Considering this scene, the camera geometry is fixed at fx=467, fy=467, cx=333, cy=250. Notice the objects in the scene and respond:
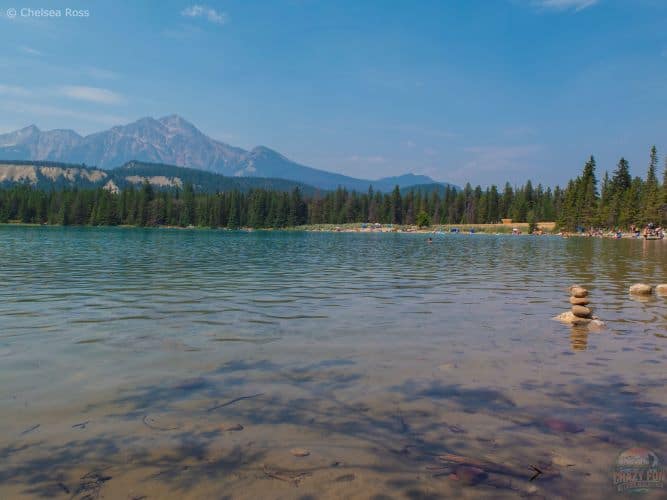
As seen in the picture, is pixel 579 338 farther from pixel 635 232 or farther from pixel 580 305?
pixel 635 232

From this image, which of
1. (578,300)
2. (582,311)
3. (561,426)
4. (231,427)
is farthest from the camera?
(578,300)

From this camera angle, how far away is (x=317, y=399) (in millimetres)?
7742

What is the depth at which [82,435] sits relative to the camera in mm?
6246

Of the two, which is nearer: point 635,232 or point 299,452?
point 299,452

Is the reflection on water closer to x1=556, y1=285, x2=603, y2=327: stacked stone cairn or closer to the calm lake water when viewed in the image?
the calm lake water

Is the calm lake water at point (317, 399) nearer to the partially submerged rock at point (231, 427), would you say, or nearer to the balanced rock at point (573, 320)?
the partially submerged rock at point (231, 427)

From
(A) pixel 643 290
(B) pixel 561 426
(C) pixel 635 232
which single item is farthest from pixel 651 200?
(B) pixel 561 426

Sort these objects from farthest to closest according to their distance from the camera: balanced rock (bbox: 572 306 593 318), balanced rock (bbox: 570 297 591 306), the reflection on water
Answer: balanced rock (bbox: 570 297 591 306), balanced rock (bbox: 572 306 593 318), the reflection on water

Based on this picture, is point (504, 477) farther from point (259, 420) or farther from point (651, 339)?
point (651, 339)

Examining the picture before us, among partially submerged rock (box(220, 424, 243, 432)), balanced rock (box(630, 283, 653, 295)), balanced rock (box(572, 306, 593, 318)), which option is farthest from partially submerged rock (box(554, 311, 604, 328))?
partially submerged rock (box(220, 424, 243, 432))

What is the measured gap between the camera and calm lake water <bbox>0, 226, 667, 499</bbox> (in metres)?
5.29

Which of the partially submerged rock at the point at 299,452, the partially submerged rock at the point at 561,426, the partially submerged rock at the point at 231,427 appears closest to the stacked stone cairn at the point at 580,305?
the partially submerged rock at the point at 561,426

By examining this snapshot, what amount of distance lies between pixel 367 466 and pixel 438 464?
852mm

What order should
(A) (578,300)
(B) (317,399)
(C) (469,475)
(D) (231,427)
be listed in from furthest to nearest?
1. (A) (578,300)
2. (B) (317,399)
3. (D) (231,427)
4. (C) (469,475)
